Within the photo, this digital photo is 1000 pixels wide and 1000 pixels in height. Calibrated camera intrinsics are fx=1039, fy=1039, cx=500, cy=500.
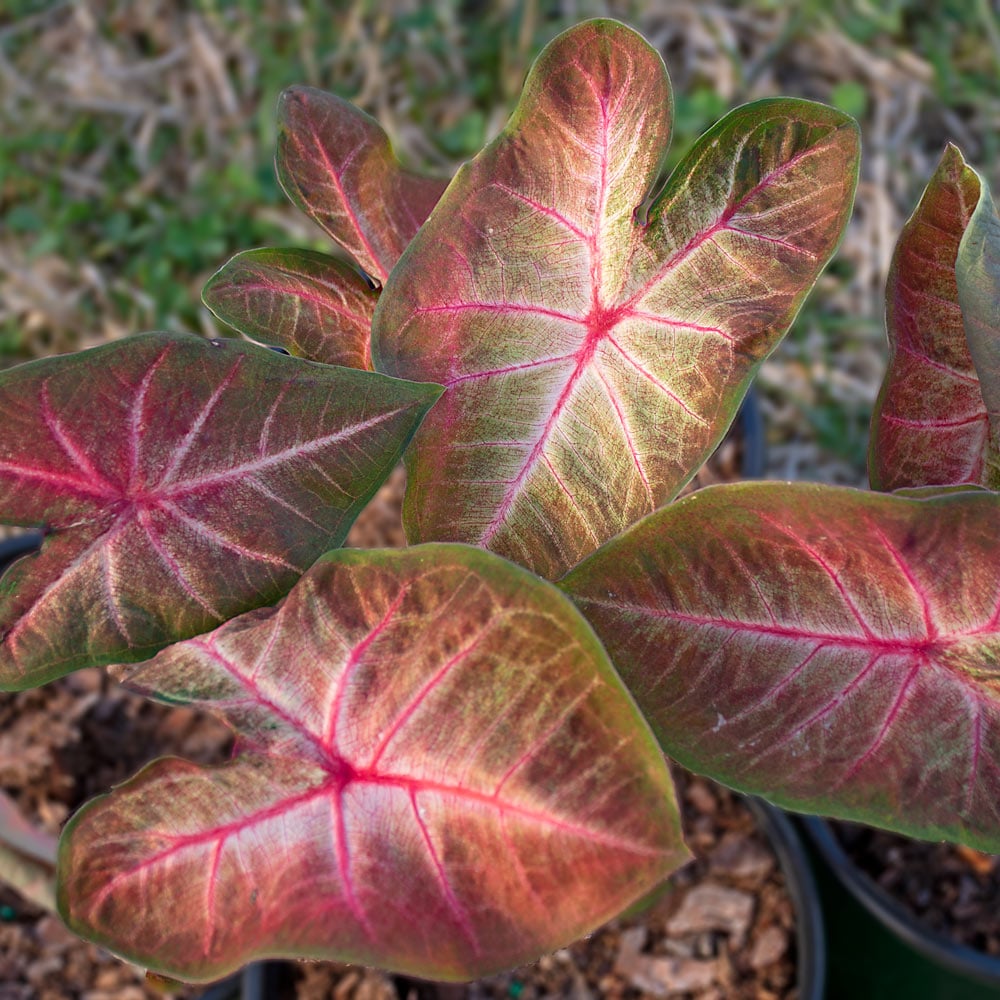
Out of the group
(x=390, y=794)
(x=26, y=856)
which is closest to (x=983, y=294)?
(x=390, y=794)

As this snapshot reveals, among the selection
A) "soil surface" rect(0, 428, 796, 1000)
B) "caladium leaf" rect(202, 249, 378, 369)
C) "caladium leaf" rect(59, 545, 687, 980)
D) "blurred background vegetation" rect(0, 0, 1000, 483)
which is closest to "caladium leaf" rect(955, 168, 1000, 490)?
"caladium leaf" rect(59, 545, 687, 980)

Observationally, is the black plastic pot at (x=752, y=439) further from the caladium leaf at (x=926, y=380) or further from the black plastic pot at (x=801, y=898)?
the caladium leaf at (x=926, y=380)

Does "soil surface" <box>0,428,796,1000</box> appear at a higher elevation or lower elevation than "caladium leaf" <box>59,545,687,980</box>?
lower

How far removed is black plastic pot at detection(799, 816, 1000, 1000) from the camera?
4.09 ft

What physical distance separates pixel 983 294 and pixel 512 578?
0.35 m

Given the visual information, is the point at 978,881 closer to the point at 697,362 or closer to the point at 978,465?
the point at 978,465

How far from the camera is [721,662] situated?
662 mm

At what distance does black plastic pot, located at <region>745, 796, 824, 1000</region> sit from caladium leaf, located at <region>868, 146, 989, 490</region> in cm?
65

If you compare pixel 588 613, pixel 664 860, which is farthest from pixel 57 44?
pixel 664 860

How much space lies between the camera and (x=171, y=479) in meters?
0.69

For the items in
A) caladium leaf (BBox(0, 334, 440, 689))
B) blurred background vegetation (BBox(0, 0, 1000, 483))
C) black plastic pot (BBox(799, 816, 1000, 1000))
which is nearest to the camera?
caladium leaf (BBox(0, 334, 440, 689))

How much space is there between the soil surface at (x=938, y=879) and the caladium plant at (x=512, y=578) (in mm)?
775

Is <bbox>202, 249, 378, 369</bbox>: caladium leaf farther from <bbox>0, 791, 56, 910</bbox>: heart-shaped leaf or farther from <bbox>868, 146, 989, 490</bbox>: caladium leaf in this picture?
<bbox>0, 791, 56, 910</bbox>: heart-shaped leaf

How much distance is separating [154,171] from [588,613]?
1.91 meters
